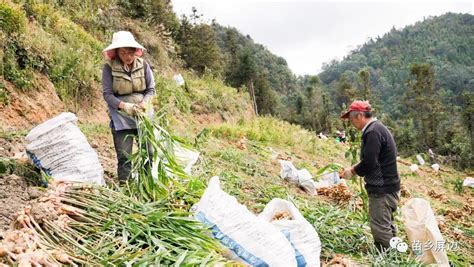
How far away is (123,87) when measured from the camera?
3387 mm

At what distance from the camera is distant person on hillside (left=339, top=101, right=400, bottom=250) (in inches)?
128

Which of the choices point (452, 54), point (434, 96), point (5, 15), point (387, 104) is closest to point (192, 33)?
point (5, 15)

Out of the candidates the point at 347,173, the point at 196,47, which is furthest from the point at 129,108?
the point at 196,47

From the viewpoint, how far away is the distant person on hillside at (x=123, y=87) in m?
3.28

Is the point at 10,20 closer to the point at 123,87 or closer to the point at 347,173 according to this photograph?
the point at 123,87

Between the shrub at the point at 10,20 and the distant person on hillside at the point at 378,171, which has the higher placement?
the shrub at the point at 10,20

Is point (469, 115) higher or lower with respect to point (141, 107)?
lower

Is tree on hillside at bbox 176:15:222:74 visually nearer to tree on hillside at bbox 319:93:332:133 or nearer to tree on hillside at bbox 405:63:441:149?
tree on hillside at bbox 405:63:441:149

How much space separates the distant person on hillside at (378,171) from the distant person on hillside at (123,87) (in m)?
1.54

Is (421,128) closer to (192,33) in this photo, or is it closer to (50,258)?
(192,33)

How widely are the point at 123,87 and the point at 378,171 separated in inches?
78.6

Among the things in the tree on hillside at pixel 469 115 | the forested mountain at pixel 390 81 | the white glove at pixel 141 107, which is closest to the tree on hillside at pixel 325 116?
the forested mountain at pixel 390 81

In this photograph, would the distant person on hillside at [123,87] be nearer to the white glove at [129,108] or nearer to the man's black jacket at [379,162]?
the white glove at [129,108]

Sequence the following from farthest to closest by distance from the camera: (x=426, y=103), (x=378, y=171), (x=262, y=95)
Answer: (x=262, y=95) → (x=426, y=103) → (x=378, y=171)
